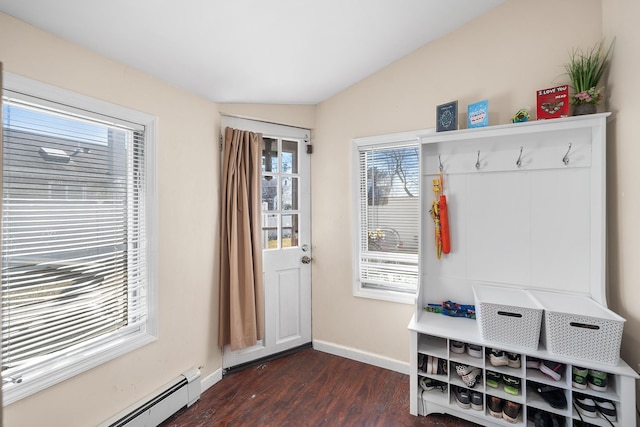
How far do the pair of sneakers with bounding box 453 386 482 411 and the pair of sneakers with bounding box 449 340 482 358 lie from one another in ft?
0.75

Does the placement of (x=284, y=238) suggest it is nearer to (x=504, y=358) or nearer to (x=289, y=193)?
(x=289, y=193)

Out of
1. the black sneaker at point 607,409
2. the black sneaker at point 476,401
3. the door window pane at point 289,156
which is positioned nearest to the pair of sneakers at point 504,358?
the black sneaker at point 476,401

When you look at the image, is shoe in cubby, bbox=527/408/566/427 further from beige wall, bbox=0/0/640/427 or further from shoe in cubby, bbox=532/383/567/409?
beige wall, bbox=0/0/640/427

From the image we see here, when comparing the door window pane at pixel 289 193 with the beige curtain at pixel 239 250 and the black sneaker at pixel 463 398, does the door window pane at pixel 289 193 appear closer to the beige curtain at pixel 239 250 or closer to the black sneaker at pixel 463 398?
Result: the beige curtain at pixel 239 250

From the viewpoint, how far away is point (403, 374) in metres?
2.38

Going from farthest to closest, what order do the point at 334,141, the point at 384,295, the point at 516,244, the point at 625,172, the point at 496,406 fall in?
the point at 334,141 → the point at 384,295 → the point at 516,244 → the point at 496,406 → the point at 625,172

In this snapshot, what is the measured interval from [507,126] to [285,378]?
8.03 ft

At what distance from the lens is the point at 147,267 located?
188 centimetres

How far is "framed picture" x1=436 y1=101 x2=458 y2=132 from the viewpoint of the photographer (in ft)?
6.61

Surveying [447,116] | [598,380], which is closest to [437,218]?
[447,116]

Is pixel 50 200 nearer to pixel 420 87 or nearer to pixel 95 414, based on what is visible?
pixel 95 414

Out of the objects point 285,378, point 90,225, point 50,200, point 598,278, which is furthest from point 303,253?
point 598,278

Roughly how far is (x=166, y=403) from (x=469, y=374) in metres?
1.91

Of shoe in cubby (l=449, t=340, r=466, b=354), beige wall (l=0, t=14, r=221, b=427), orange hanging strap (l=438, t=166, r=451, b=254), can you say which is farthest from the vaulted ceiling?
shoe in cubby (l=449, t=340, r=466, b=354)
